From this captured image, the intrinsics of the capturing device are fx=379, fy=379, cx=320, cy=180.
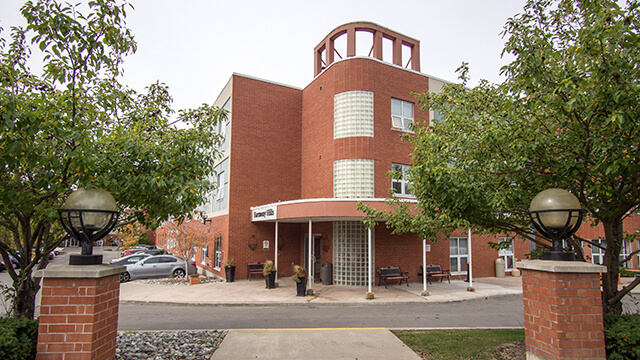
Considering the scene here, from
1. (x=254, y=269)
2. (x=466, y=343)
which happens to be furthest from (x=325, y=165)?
(x=466, y=343)

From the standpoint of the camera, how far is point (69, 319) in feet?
13.2

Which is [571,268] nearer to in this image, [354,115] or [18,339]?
[18,339]

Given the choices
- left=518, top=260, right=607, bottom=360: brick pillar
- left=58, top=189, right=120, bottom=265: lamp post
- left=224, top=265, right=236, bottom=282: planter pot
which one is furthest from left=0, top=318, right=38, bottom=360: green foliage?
left=224, top=265, right=236, bottom=282: planter pot

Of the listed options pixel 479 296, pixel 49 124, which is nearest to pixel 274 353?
pixel 49 124

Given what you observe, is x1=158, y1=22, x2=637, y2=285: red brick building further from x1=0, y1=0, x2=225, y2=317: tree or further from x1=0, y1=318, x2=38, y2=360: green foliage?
x1=0, y1=318, x2=38, y2=360: green foliage

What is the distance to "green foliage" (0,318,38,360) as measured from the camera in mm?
4094

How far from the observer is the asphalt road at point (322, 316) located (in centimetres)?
966

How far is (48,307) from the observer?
13.2 ft

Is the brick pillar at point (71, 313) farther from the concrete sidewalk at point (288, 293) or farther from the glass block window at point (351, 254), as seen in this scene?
the glass block window at point (351, 254)

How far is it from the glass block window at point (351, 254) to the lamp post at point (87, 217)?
13020mm

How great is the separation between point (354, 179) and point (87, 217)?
13838 millimetres

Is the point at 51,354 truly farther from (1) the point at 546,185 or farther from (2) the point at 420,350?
(1) the point at 546,185

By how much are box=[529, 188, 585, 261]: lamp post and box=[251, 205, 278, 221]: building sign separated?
12871 mm

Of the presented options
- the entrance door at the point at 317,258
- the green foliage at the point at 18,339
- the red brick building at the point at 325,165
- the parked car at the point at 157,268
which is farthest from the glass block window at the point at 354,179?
the green foliage at the point at 18,339
